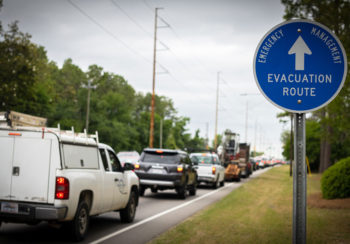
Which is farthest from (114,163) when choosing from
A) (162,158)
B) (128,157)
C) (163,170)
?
(128,157)

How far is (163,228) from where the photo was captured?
11242 mm

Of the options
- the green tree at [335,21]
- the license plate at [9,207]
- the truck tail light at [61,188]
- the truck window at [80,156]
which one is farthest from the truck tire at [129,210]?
the green tree at [335,21]

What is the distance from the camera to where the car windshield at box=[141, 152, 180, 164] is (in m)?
18.8

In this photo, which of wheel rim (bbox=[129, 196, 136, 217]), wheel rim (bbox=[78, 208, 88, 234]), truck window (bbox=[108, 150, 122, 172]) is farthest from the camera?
wheel rim (bbox=[129, 196, 136, 217])

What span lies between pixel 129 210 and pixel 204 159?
51.9ft

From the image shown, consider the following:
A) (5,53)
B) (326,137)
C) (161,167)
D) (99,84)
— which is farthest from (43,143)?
(99,84)

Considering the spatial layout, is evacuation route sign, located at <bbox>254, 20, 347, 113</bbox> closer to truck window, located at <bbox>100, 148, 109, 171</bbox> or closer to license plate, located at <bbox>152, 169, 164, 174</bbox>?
truck window, located at <bbox>100, 148, 109, 171</bbox>

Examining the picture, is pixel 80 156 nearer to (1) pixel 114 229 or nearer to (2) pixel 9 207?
(2) pixel 9 207

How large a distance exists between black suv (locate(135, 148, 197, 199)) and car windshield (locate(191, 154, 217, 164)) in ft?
25.9

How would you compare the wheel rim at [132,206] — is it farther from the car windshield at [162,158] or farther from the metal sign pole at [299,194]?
the metal sign pole at [299,194]

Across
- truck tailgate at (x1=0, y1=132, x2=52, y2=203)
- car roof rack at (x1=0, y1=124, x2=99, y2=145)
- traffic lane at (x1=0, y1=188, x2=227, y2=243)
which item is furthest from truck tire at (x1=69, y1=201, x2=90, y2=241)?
car roof rack at (x1=0, y1=124, x2=99, y2=145)

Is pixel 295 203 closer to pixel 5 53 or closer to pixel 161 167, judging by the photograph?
pixel 161 167

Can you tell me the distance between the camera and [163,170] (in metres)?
18.5

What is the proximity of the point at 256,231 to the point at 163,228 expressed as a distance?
222cm
